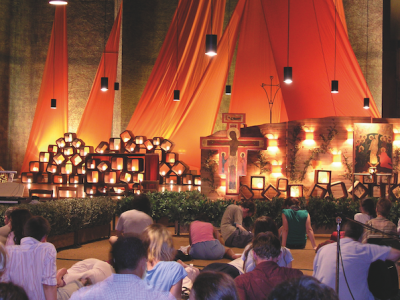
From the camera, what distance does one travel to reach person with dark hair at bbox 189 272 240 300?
1.78 m

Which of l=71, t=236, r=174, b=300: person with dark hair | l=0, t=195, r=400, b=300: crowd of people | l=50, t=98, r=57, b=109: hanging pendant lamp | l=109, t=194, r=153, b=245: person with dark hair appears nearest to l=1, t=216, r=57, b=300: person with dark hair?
l=0, t=195, r=400, b=300: crowd of people

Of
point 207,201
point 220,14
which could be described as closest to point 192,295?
point 207,201

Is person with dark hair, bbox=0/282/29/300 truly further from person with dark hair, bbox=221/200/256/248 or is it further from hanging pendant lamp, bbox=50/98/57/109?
hanging pendant lamp, bbox=50/98/57/109

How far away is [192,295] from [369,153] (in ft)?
32.2

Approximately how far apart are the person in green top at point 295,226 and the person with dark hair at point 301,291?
5809 millimetres

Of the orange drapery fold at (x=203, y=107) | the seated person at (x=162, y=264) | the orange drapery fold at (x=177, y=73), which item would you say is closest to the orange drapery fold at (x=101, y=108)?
the orange drapery fold at (x=177, y=73)

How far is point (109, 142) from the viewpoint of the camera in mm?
14695

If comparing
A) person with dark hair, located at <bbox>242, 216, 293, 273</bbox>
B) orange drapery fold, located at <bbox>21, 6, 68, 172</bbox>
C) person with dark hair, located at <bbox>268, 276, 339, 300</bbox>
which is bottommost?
person with dark hair, located at <bbox>242, 216, 293, 273</bbox>

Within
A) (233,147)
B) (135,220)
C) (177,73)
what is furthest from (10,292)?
(177,73)

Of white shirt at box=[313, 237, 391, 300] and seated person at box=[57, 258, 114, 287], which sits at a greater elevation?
white shirt at box=[313, 237, 391, 300]

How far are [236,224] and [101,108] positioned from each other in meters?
9.46

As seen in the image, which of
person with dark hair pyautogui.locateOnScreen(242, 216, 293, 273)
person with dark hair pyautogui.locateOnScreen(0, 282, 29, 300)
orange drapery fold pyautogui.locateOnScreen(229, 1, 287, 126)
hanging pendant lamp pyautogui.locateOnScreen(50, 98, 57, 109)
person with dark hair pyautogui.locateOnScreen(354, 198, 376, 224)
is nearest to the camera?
person with dark hair pyautogui.locateOnScreen(0, 282, 29, 300)

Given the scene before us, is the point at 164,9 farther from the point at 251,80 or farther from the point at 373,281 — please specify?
the point at 373,281

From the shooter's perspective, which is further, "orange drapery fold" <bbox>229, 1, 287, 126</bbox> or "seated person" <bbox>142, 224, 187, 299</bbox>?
"orange drapery fold" <bbox>229, 1, 287, 126</bbox>
